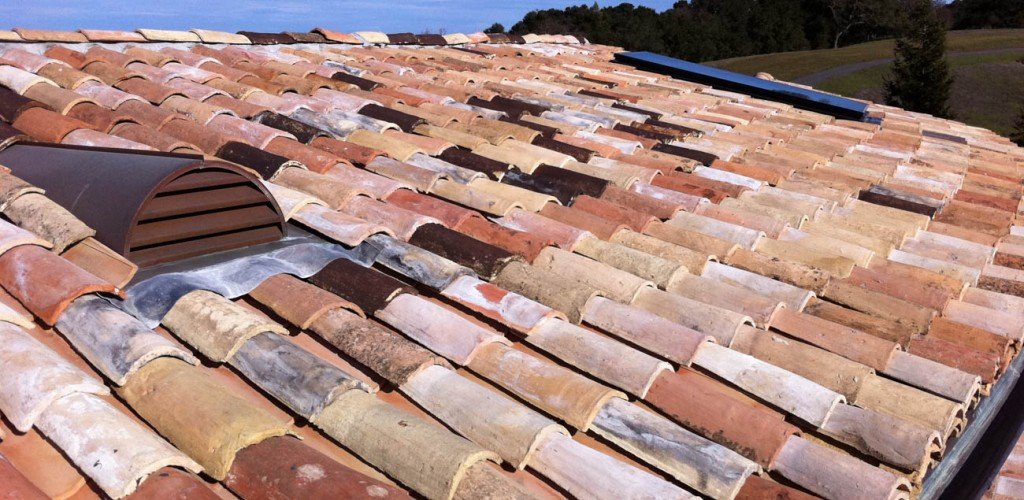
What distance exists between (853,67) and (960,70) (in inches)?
276

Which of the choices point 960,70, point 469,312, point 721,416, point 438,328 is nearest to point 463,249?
point 469,312

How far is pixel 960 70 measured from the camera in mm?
52375

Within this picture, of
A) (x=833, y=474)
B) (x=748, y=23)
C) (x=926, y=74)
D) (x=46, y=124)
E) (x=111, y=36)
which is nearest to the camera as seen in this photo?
(x=833, y=474)

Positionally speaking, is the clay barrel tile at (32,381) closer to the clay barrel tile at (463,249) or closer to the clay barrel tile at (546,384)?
the clay barrel tile at (546,384)

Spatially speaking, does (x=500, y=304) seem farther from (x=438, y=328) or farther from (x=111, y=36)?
(x=111, y=36)

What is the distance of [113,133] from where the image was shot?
4.21 meters

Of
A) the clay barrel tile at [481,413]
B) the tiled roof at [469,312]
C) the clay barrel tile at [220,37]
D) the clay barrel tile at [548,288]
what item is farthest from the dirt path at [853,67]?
the clay barrel tile at [481,413]

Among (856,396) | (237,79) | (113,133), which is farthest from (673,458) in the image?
(237,79)

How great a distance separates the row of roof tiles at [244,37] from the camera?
6359 mm

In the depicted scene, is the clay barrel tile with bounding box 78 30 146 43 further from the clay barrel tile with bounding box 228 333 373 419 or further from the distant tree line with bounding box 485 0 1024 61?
the distant tree line with bounding box 485 0 1024 61

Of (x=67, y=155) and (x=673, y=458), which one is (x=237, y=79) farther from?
(x=673, y=458)

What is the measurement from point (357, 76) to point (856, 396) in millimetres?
5096

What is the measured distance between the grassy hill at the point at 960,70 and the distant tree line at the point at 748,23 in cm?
515

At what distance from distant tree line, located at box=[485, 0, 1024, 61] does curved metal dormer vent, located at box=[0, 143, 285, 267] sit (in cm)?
5744
